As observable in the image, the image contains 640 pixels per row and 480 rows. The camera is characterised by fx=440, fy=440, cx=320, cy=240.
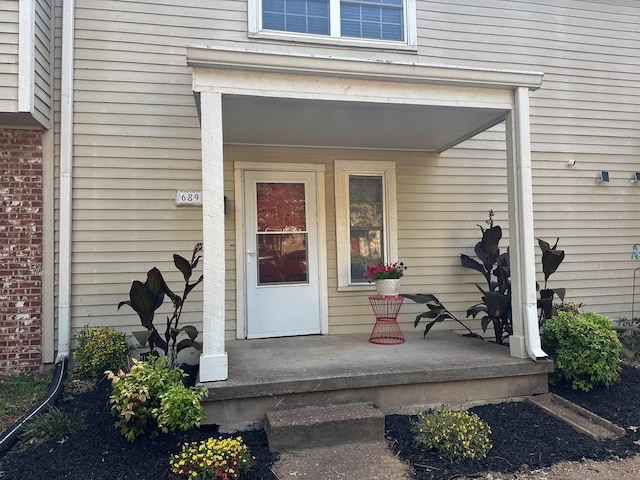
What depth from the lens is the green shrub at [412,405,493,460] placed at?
2.83 m

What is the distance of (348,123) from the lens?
4207mm

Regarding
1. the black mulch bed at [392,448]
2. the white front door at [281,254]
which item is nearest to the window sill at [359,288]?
the white front door at [281,254]

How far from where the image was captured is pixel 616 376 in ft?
12.4

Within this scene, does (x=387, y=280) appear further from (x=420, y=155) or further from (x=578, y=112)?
(x=578, y=112)

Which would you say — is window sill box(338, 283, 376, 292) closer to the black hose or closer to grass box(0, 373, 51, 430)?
the black hose

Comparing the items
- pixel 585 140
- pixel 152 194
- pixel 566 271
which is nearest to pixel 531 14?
pixel 585 140

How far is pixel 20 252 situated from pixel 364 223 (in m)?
3.45

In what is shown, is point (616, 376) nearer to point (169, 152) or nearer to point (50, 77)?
point (169, 152)

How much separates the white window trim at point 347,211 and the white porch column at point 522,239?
1.44 metres

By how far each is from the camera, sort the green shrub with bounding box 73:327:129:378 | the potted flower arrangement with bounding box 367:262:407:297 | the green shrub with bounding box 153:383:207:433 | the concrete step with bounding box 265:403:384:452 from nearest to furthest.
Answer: the green shrub with bounding box 153:383:207:433, the concrete step with bounding box 265:403:384:452, the green shrub with bounding box 73:327:129:378, the potted flower arrangement with bounding box 367:262:407:297

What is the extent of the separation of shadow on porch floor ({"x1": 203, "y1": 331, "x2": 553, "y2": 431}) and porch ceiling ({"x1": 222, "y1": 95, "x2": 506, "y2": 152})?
2123 millimetres

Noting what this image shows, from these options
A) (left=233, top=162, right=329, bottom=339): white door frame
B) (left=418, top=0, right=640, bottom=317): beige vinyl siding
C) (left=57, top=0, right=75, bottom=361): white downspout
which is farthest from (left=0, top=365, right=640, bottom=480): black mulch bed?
(left=418, top=0, right=640, bottom=317): beige vinyl siding

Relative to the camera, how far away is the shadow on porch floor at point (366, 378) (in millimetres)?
3129

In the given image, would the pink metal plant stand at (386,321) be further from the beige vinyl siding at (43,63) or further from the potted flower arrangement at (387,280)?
the beige vinyl siding at (43,63)
